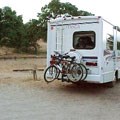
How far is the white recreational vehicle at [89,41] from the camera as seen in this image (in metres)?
11.6

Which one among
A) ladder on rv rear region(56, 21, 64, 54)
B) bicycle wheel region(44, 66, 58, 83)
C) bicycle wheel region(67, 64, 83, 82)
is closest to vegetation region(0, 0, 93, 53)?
ladder on rv rear region(56, 21, 64, 54)

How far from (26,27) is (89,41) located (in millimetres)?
48791

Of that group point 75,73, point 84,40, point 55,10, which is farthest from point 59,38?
point 55,10

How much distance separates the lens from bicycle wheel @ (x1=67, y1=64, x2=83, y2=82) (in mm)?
11547

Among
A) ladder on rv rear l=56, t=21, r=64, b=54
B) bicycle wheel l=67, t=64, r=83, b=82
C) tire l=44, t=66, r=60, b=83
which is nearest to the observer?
bicycle wheel l=67, t=64, r=83, b=82

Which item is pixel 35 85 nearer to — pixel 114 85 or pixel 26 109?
pixel 114 85

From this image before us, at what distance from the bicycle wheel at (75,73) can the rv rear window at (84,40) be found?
0.88 meters

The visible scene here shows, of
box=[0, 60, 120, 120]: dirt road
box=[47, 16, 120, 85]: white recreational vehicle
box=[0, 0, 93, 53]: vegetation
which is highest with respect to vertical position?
box=[0, 0, 93, 53]: vegetation

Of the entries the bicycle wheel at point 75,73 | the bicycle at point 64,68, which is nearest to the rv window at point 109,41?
the bicycle at point 64,68

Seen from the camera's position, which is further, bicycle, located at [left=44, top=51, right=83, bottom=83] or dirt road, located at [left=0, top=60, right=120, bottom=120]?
bicycle, located at [left=44, top=51, right=83, bottom=83]

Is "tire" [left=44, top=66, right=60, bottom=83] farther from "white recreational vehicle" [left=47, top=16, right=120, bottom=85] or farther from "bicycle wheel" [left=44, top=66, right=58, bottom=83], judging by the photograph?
"white recreational vehicle" [left=47, top=16, right=120, bottom=85]

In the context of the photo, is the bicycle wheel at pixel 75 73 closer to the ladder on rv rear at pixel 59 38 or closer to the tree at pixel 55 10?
the ladder on rv rear at pixel 59 38

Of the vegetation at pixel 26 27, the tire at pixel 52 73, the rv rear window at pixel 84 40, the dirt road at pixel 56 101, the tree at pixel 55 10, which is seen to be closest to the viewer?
the dirt road at pixel 56 101

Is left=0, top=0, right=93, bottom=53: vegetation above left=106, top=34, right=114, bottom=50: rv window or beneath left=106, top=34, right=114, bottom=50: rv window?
above
